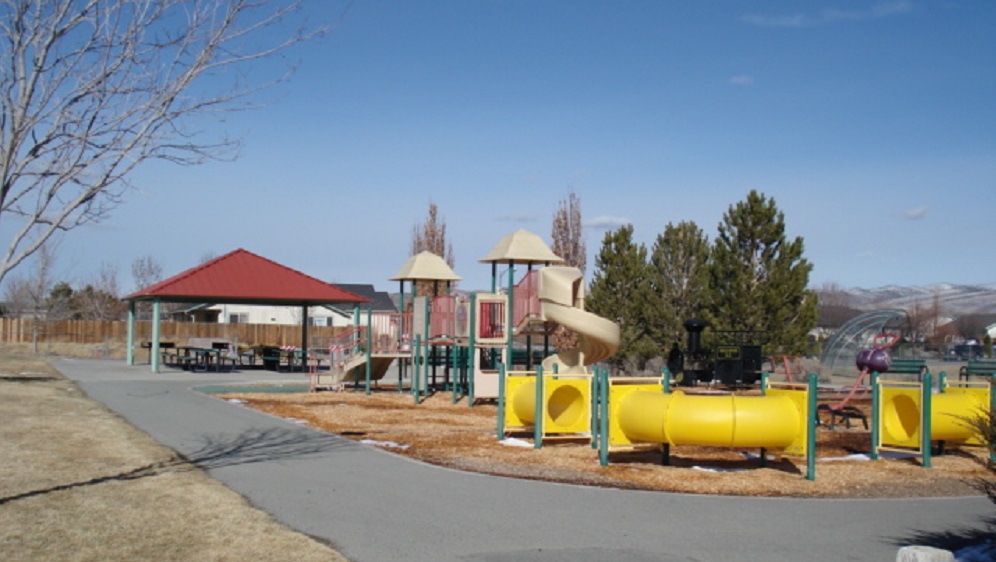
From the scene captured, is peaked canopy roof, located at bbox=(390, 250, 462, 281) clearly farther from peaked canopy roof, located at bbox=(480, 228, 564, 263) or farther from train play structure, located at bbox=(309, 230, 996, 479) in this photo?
peaked canopy roof, located at bbox=(480, 228, 564, 263)

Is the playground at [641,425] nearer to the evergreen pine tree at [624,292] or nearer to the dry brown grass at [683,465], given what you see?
the dry brown grass at [683,465]

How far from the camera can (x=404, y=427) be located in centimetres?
1881

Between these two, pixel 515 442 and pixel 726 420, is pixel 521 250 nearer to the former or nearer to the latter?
pixel 515 442

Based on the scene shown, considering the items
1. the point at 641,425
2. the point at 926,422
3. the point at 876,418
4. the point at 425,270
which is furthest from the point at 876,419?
the point at 425,270

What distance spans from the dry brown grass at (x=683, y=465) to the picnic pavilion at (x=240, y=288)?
18.6 metres

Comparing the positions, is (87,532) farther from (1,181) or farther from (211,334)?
(211,334)

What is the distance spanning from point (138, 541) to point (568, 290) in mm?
13013

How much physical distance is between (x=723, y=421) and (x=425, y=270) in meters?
18.0

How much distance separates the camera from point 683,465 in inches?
547

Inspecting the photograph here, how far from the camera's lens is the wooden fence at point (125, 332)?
56.8 metres

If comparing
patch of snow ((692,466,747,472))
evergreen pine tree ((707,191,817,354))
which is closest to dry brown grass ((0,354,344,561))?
patch of snow ((692,466,747,472))

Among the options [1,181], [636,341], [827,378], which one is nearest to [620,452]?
[1,181]

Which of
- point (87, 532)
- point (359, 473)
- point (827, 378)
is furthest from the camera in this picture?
point (827, 378)

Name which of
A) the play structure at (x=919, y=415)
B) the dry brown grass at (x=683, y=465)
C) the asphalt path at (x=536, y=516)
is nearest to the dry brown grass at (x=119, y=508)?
the asphalt path at (x=536, y=516)
